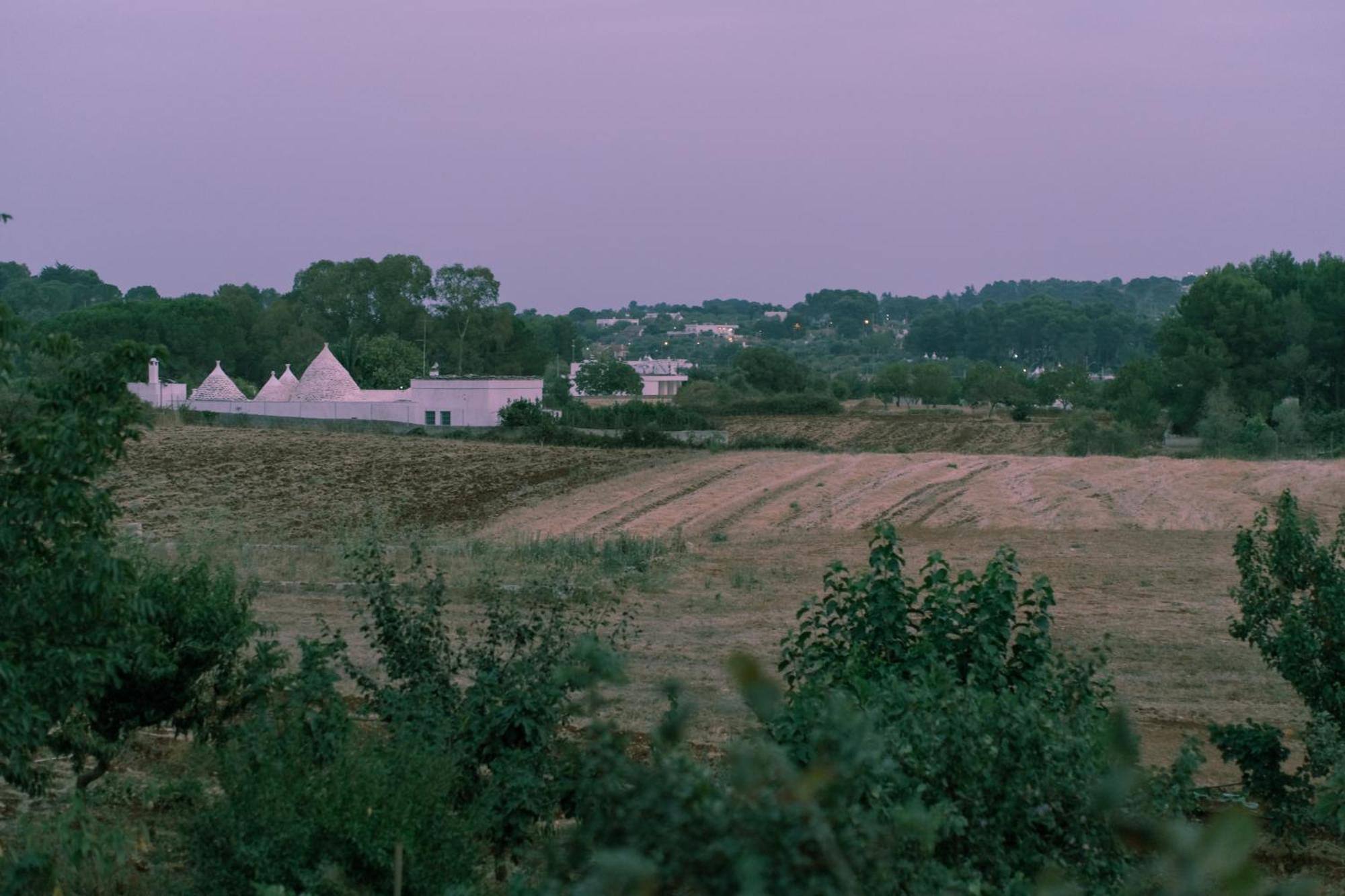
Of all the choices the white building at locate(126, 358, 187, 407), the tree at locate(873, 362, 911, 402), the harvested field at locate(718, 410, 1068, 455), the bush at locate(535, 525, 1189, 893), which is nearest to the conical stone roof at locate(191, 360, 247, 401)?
the white building at locate(126, 358, 187, 407)

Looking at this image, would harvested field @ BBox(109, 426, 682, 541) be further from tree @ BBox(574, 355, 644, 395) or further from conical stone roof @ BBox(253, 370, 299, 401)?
tree @ BBox(574, 355, 644, 395)

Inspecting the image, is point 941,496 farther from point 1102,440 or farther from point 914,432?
point 914,432

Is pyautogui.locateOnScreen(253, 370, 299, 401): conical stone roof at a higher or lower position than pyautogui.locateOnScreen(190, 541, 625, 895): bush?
higher

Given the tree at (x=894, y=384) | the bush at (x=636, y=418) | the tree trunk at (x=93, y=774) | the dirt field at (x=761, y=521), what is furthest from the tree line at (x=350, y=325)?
the tree trunk at (x=93, y=774)

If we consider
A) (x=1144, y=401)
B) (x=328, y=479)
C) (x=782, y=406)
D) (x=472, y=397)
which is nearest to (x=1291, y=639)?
(x=328, y=479)

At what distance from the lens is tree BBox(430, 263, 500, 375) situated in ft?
325

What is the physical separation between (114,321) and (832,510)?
65280mm

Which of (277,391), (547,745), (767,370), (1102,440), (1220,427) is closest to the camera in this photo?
(547,745)

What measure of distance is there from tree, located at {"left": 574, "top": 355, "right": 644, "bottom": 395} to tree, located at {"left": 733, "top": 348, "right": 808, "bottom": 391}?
24.4 ft

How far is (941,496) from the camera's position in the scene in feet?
111

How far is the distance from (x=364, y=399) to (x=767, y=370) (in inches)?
1459

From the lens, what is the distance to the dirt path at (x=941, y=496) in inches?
1188

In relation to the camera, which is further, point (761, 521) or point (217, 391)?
point (217, 391)

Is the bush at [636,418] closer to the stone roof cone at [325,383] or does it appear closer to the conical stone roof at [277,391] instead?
the stone roof cone at [325,383]
